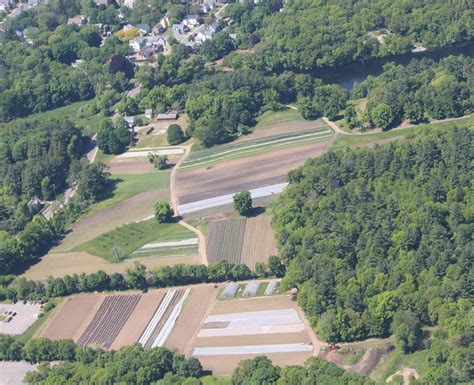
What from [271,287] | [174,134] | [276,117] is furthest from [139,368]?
[276,117]

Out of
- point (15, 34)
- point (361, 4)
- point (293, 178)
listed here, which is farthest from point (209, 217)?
point (15, 34)

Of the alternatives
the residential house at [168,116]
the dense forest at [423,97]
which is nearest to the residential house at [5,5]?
the residential house at [168,116]

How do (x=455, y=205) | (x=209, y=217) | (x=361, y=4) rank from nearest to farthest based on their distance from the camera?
(x=455, y=205) < (x=209, y=217) < (x=361, y=4)

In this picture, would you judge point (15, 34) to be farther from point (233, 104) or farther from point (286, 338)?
point (286, 338)

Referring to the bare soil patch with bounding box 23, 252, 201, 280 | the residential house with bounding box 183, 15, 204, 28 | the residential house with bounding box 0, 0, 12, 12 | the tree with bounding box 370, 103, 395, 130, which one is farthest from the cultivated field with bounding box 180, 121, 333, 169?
the residential house with bounding box 0, 0, 12, 12

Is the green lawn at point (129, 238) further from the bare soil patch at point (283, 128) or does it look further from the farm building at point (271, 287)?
the bare soil patch at point (283, 128)
